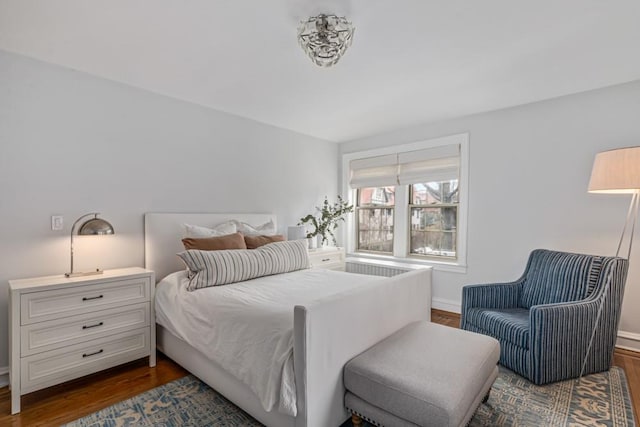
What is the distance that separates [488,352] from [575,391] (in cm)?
93

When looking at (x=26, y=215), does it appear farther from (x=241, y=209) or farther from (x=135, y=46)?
(x=241, y=209)

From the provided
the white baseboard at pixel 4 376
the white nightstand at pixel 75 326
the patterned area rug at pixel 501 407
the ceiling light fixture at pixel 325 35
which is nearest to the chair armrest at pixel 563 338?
the patterned area rug at pixel 501 407

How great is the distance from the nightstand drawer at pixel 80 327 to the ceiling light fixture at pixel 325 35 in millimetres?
2280

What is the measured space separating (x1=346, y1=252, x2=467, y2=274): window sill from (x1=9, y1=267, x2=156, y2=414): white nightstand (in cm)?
280

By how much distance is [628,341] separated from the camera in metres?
2.77

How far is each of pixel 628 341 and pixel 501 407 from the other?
71.2 inches

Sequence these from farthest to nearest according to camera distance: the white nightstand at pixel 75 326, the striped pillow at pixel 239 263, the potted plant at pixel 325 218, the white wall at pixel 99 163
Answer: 1. the potted plant at pixel 325 218
2. the striped pillow at pixel 239 263
3. the white wall at pixel 99 163
4. the white nightstand at pixel 75 326

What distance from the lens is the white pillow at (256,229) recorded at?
3266mm

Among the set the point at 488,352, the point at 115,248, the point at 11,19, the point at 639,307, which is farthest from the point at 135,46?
the point at 639,307

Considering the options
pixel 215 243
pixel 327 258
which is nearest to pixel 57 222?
pixel 215 243

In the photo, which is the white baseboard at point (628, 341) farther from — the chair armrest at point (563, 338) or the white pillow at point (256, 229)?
the white pillow at point (256, 229)

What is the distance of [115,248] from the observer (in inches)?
107

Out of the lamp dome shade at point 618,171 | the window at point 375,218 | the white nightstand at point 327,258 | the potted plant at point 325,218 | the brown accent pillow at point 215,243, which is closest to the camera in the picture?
the lamp dome shade at point 618,171

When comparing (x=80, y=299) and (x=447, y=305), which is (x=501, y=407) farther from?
(x=80, y=299)
